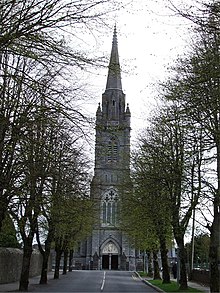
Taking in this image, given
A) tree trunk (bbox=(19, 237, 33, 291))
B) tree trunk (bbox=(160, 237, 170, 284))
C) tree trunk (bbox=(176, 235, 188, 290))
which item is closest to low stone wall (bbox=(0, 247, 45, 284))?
tree trunk (bbox=(19, 237, 33, 291))

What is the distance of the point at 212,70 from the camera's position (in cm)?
1116

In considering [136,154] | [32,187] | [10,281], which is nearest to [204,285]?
[136,154]

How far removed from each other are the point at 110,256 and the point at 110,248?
1.60 metres

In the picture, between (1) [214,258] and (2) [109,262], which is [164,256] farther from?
(2) [109,262]

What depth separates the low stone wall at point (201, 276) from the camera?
107 ft

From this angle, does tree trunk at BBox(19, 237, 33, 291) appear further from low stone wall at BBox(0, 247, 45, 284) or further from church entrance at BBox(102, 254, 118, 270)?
church entrance at BBox(102, 254, 118, 270)

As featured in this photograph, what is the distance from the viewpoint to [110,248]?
9681 centimetres

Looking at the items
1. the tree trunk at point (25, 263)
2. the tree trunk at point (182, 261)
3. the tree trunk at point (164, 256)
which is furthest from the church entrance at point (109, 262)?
the tree trunk at point (25, 263)

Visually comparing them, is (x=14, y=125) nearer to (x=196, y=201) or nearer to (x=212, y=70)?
(x=212, y=70)

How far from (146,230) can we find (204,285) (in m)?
5.35

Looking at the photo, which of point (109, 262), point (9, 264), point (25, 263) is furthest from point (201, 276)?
point (109, 262)

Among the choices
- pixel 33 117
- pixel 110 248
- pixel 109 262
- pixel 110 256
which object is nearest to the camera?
pixel 33 117

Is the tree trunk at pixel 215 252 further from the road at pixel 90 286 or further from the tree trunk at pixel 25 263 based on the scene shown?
the tree trunk at pixel 25 263

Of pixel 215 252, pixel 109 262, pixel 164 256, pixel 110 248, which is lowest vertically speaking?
pixel 215 252
